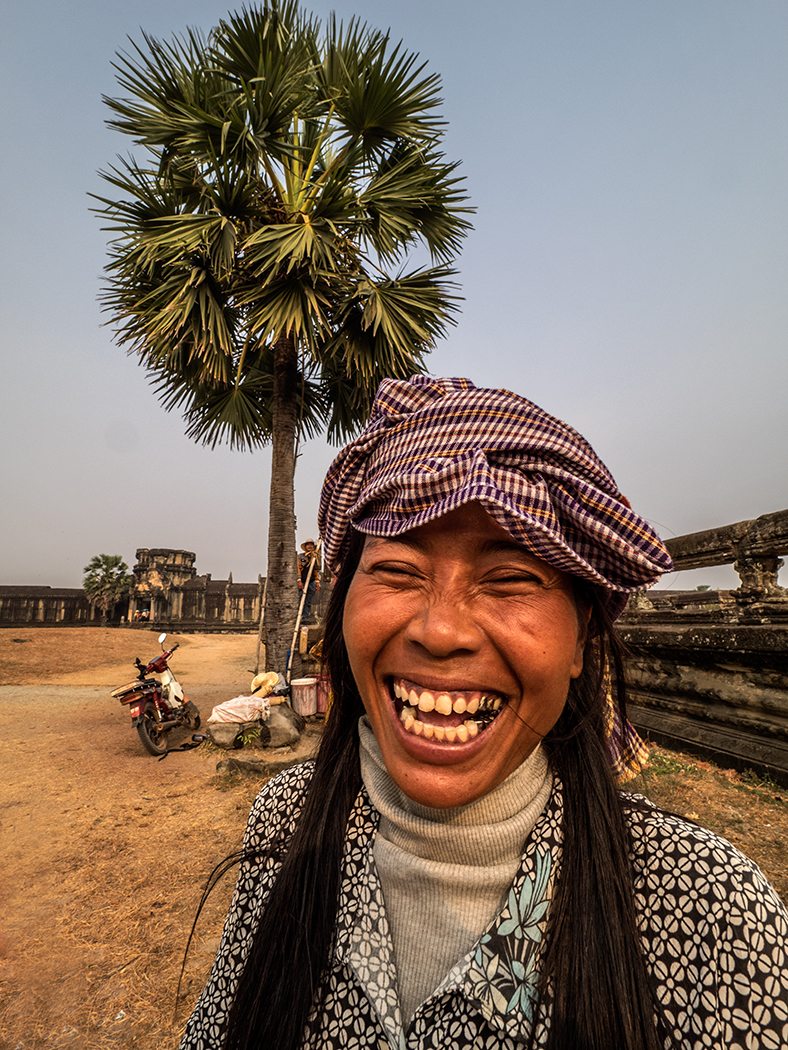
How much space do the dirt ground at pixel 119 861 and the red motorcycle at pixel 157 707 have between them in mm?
317

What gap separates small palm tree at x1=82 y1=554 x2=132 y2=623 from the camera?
79.8 ft

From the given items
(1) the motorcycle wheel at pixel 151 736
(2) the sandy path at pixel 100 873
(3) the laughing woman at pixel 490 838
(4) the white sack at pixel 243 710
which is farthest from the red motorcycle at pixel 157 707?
(3) the laughing woman at pixel 490 838

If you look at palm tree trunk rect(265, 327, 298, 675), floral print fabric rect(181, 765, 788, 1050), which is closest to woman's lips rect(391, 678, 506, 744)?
floral print fabric rect(181, 765, 788, 1050)

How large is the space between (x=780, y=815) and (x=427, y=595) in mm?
3700

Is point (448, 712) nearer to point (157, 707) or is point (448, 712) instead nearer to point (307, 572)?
point (157, 707)

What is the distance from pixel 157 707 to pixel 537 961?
6.42 m

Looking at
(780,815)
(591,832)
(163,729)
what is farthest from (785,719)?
(163,729)

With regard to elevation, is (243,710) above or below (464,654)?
below

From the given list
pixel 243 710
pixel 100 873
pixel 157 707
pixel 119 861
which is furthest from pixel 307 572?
pixel 100 873

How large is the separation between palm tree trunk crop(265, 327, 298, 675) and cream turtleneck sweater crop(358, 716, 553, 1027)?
623 cm

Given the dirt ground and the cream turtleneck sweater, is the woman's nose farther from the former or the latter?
the dirt ground

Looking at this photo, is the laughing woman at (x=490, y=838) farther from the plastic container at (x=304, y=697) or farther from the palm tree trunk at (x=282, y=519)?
the palm tree trunk at (x=282, y=519)

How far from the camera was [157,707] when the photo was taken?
246 inches

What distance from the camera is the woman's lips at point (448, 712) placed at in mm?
899
